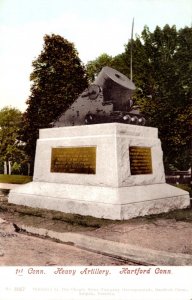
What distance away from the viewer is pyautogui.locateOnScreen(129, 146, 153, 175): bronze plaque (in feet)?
24.7

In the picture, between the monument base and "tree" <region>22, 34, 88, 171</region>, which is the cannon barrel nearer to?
the monument base

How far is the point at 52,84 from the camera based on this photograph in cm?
1858

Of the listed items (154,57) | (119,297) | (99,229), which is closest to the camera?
(119,297)

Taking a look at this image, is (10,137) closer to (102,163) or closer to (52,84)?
(52,84)

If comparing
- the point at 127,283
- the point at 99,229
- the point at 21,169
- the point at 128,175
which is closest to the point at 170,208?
the point at 128,175

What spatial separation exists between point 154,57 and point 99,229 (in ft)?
57.7

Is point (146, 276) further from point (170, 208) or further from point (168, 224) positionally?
point (170, 208)

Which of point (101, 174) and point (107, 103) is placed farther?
point (107, 103)

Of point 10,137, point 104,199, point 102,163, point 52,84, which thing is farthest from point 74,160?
point 10,137

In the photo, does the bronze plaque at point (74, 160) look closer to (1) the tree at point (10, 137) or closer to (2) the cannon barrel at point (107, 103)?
(2) the cannon barrel at point (107, 103)

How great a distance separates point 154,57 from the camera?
71.1 ft

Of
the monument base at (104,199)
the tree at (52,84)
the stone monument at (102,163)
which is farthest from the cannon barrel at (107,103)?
the tree at (52,84)

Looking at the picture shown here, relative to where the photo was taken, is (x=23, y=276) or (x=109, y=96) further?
(x=109, y=96)

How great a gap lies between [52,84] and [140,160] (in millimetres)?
11909
